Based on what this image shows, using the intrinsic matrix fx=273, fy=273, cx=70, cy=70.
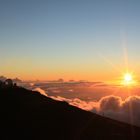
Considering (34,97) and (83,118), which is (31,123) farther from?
(34,97)

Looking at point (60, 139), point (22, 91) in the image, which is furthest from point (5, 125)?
point (22, 91)

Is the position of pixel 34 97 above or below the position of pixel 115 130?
above

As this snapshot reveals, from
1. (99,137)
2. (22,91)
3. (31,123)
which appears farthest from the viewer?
(22,91)

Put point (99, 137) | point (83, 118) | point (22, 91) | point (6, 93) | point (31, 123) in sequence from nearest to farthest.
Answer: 1. point (99, 137)
2. point (31, 123)
3. point (83, 118)
4. point (6, 93)
5. point (22, 91)

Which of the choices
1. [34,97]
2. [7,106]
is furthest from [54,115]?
[34,97]

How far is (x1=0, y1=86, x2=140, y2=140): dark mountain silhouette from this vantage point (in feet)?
194

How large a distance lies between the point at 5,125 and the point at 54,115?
14.5 meters

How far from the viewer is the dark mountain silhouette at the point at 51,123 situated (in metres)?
59.0

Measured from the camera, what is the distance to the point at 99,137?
198ft

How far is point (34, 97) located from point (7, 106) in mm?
17691

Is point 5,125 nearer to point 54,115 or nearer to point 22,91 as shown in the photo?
point 54,115

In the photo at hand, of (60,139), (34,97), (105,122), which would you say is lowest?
(60,139)

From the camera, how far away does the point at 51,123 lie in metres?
65.9

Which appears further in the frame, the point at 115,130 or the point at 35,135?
the point at 115,130
